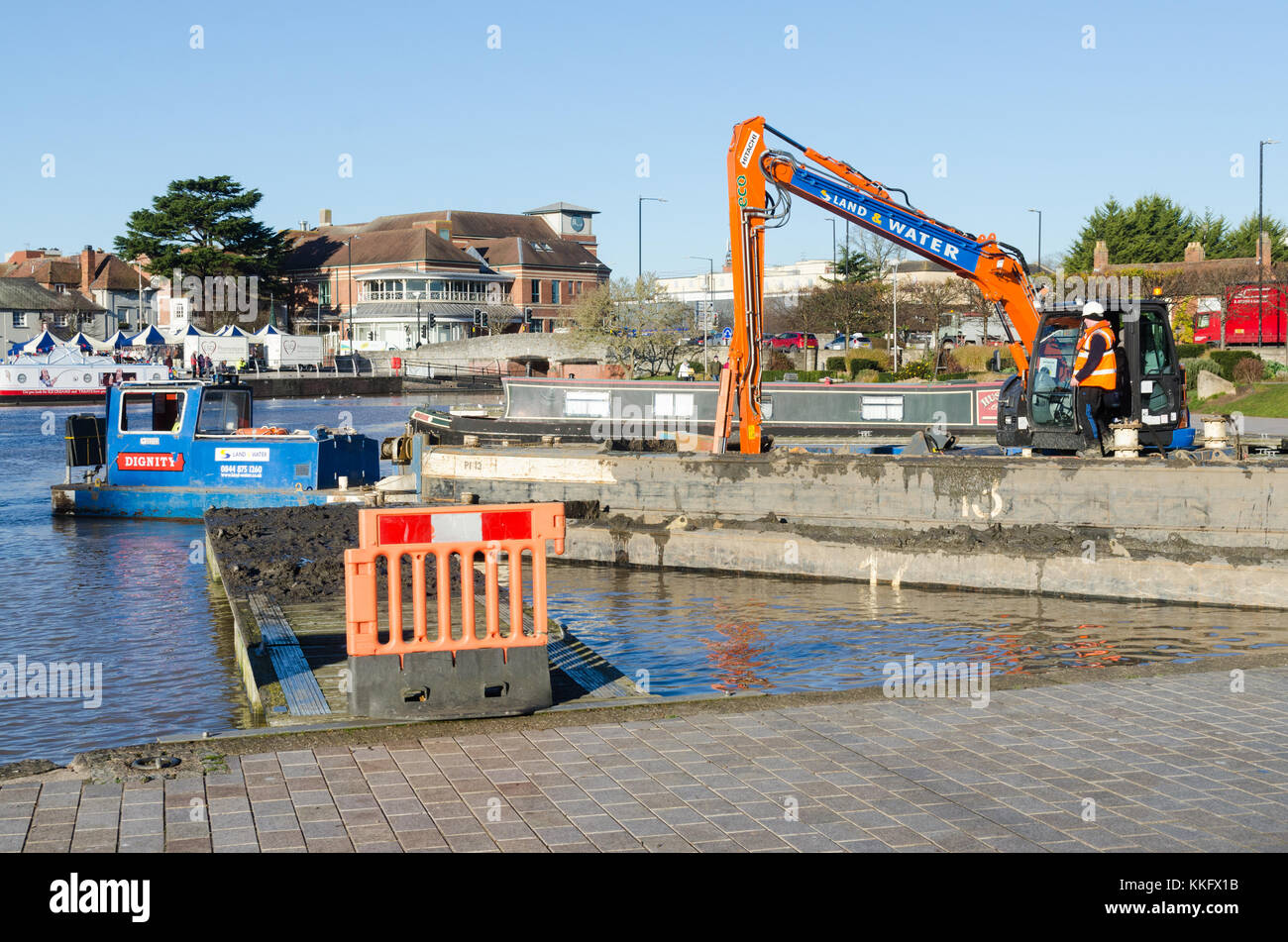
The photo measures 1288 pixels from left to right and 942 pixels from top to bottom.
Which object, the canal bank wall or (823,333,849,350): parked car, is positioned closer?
the canal bank wall

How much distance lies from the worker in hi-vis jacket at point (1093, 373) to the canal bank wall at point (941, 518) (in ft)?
3.54

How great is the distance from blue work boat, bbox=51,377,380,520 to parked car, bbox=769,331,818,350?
159 feet

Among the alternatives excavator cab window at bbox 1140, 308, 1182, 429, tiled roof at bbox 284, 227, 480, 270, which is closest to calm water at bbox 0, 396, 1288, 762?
excavator cab window at bbox 1140, 308, 1182, 429

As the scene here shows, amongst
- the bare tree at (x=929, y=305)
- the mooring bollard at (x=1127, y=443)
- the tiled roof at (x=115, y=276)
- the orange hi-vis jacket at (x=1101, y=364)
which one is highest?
the tiled roof at (x=115, y=276)

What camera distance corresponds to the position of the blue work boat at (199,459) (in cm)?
2434

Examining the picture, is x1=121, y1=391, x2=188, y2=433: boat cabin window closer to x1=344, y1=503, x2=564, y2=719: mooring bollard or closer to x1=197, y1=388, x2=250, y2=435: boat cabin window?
x1=197, y1=388, x2=250, y2=435: boat cabin window

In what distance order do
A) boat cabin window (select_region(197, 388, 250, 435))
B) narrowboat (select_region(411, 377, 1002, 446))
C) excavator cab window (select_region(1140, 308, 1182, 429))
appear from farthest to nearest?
narrowboat (select_region(411, 377, 1002, 446)) < boat cabin window (select_region(197, 388, 250, 435)) < excavator cab window (select_region(1140, 308, 1182, 429))

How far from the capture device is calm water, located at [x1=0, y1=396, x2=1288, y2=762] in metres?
11.3

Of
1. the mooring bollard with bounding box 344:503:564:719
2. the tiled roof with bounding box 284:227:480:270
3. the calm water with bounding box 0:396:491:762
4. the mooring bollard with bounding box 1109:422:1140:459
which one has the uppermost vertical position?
the tiled roof with bounding box 284:227:480:270

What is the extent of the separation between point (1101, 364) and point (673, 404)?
15.2 meters

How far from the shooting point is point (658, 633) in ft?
47.9

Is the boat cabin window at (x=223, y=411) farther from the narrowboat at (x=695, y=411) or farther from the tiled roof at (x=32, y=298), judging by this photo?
the tiled roof at (x=32, y=298)

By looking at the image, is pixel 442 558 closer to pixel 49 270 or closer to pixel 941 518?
pixel 941 518

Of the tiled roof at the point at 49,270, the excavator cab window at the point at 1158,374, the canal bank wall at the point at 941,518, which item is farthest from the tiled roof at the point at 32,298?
the excavator cab window at the point at 1158,374
